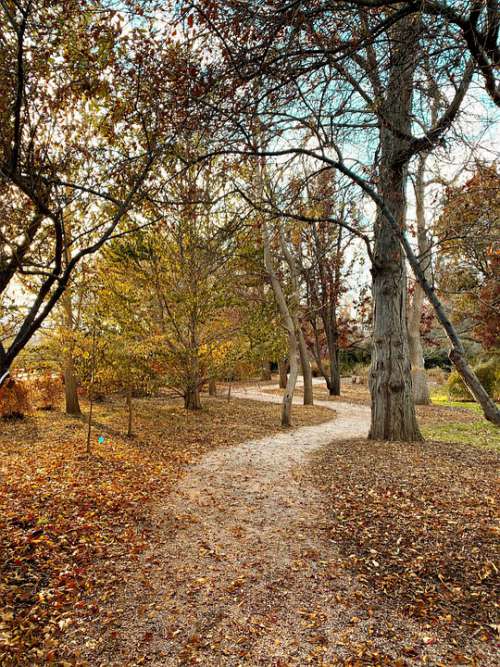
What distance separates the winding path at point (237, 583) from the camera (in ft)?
8.36

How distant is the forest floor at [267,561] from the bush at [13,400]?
510 centimetres

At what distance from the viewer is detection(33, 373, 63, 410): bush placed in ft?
39.7

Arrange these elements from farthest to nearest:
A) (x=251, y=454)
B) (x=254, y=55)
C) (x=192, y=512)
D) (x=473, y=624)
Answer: (x=251, y=454) < (x=192, y=512) < (x=254, y=55) < (x=473, y=624)

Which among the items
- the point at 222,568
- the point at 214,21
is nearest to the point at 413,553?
the point at 222,568

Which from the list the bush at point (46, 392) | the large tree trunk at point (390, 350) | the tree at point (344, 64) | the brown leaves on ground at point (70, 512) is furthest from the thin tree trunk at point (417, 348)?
the bush at point (46, 392)

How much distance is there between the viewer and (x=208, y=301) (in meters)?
10.9

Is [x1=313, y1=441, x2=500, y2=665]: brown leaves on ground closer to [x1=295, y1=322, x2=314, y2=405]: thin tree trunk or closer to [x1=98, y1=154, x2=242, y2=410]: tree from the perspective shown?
[x1=98, y1=154, x2=242, y2=410]: tree

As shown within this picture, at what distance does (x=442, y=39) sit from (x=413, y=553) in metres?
4.01

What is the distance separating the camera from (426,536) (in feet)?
12.1

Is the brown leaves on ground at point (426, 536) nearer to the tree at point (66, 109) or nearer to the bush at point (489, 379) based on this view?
the tree at point (66, 109)

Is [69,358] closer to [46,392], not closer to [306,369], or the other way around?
[46,392]

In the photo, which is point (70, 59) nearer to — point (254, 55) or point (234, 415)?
point (254, 55)

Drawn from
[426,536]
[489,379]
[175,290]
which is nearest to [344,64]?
[426,536]

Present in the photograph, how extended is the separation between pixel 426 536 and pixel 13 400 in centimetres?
1055
